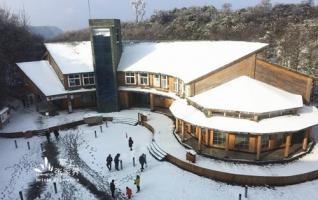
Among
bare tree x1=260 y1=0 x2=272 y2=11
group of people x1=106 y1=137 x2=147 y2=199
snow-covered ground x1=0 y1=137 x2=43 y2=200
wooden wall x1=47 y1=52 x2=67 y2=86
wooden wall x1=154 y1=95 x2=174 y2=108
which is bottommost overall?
snow-covered ground x1=0 y1=137 x2=43 y2=200

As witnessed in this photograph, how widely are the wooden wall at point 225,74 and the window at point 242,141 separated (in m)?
6.28

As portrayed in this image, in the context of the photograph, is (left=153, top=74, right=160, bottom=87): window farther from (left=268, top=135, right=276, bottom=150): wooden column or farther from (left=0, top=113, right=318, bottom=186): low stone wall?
(left=268, top=135, right=276, bottom=150): wooden column

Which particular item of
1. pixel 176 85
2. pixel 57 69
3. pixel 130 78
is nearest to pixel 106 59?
pixel 130 78

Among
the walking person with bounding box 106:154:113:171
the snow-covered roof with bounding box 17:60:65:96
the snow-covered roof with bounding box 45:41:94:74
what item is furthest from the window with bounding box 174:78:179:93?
the snow-covered roof with bounding box 17:60:65:96

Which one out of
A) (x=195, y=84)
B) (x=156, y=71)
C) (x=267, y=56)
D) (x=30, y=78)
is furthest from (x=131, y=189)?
(x=267, y=56)

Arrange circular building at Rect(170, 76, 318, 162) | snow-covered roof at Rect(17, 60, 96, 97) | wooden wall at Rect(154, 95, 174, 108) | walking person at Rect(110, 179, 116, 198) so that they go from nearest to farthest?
1. walking person at Rect(110, 179, 116, 198)
2. circular building at Rect(170, 76, 318, 162)
3. snow-covered roof at Rect(17, 60, 96, 97)
4. wooden wall at Rect(154, 95, 174, 108)

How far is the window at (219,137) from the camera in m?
22.9

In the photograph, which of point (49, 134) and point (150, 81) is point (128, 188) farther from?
point (150, 81)

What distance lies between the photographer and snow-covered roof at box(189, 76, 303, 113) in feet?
72.0

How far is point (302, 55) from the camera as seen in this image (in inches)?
1713

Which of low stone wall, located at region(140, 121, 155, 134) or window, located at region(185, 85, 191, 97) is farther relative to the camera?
low stone wall, located at region(140, 121, 155, 134)

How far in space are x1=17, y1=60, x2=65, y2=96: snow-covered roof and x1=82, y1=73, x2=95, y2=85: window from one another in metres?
2.88

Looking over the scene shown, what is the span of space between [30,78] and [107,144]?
1613 centimetres

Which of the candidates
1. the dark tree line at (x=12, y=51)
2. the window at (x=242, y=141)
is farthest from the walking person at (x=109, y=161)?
the dark tree line at (x=12, y=51)
